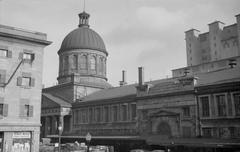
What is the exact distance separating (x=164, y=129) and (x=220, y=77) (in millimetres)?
9852

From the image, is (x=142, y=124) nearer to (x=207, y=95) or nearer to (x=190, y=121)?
(x=190, y=121)

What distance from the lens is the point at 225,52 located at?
85688 mm

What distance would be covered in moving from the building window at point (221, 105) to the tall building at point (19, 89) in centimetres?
2063

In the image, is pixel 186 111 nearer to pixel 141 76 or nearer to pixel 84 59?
pixel 141 76

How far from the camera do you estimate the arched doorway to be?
40.2 metres

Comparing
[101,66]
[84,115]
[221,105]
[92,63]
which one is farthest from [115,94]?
[221,105]

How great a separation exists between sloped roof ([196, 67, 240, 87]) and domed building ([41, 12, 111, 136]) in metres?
28.3

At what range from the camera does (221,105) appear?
116ft

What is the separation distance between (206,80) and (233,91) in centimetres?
529

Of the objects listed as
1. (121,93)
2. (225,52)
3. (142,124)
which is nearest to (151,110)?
(142,124)

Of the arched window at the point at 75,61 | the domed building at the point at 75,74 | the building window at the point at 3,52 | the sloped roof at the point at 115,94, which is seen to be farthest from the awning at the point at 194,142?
the arched window at the point at 75,61

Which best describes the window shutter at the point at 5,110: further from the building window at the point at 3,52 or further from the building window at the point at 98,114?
the building window at the point at 98,114

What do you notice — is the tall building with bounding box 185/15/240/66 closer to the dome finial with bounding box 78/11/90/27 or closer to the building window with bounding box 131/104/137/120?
the dome finial with bounding box 78/11/90/27

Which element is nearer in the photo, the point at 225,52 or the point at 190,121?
the point at 190,121
